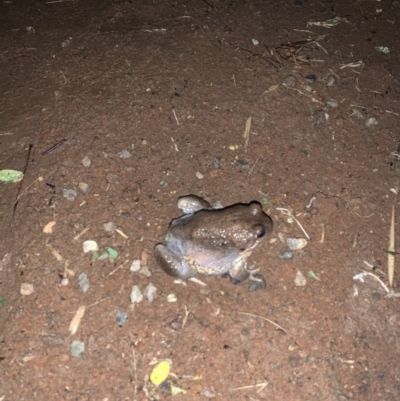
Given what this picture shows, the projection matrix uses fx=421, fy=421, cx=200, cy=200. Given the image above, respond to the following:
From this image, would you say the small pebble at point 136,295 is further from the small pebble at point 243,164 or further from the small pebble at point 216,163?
the small pebble at point 243,164

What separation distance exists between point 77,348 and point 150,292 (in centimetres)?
82

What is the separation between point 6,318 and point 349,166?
4.10 metres

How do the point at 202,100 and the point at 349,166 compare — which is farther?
the point at 202,100

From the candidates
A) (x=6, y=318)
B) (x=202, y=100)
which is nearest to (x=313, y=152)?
(x=202, y=100)

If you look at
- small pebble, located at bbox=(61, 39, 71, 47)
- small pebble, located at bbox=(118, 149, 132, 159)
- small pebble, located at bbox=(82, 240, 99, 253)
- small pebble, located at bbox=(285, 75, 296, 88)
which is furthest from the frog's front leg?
small pebble, located at bbox=(61, 39, 71, 47)

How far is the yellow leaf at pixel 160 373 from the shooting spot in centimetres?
368

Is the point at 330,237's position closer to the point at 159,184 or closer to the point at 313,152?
the point at 313,152

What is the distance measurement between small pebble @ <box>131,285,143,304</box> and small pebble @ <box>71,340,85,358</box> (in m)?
0.59

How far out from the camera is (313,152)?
16.8ft

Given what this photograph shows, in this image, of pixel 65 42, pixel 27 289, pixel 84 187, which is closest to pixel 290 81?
pixel 84 187

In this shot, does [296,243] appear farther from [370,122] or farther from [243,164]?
[370,122]

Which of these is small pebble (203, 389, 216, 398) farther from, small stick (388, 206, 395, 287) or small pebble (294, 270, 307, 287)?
small stick (388, 206, 395, 287)

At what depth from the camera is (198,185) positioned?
15.7 ft

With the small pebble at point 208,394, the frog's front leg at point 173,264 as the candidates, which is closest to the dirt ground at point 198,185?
the small pebble at point 208,394
